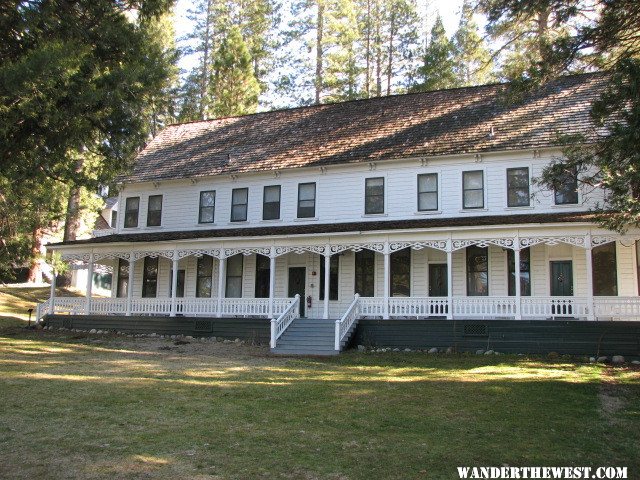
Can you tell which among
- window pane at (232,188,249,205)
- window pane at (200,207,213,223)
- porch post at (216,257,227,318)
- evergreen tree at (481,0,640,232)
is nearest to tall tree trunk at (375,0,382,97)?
window pane at (232,188,249,205)

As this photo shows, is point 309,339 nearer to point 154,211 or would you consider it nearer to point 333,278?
point 333,278

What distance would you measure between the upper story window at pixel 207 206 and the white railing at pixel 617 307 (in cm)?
1604

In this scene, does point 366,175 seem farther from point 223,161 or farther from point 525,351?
point 525,351

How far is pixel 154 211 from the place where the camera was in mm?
27359

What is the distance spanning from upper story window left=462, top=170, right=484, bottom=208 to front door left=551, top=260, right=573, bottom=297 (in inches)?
138

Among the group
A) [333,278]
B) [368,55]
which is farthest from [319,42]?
[333,278]

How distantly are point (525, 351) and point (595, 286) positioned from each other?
3.73 m

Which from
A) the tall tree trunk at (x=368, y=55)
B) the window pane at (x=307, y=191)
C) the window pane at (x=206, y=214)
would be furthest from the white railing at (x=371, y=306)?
the tall tree trunk at (x=368, y=55)

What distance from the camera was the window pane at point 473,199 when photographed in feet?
70.7

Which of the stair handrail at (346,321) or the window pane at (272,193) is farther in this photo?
the window pane at (272,193)

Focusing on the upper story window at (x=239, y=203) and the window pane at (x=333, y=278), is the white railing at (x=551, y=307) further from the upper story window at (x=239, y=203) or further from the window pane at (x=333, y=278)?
the upper story window at (x=239, y=203)

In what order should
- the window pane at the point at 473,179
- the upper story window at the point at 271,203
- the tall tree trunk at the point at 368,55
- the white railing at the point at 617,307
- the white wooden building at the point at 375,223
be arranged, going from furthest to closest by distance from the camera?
the tall tree trunk at the point at 368,55 < the upper story window at the point at 271,203 < the window pane at the point at 473,179 < the white wooden building at the point at 375,223 < the white railing at the point at 617,307

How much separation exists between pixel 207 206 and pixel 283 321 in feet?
27.7

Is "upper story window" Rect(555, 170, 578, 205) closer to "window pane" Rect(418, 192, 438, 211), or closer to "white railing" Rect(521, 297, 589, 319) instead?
"white railing" Rect(521, 297, 589, 319)
